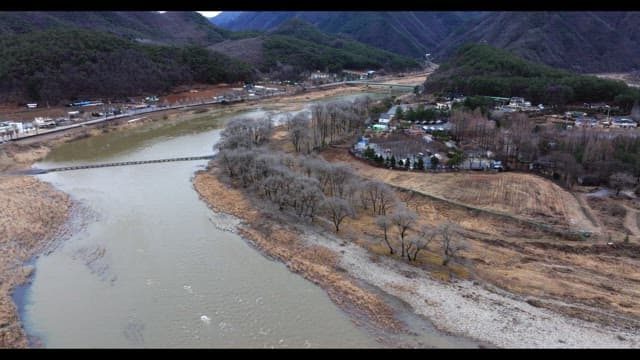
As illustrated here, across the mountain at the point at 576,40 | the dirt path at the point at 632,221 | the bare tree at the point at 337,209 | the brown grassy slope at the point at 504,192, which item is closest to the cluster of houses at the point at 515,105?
the brown grassy slope at the point at 504,192

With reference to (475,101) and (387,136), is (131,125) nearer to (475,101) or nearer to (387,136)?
(387,136)

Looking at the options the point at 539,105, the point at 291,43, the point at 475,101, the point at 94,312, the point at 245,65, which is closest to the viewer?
the point at 94,312

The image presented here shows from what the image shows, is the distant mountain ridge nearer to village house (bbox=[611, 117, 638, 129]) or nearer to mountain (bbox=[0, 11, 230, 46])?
village house (bbox=[611, 117, 638, 129])

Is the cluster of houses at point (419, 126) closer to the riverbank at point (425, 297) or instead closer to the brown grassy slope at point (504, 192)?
the brown grassy slope at point (504, 192)

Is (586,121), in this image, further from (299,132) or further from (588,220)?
(299,132)

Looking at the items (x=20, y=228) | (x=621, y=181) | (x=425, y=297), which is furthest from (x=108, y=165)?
(x=621, y=181)

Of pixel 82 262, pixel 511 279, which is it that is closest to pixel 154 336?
pixel 82 262

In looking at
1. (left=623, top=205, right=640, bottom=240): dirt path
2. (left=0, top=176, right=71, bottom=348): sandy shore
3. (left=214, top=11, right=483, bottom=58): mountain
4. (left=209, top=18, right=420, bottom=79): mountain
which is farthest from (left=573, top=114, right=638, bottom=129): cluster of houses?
(left=214, top=11, right=483, bottom=58): mountain
